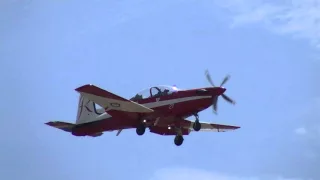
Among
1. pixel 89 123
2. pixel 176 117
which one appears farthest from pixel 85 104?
pixel 176 117

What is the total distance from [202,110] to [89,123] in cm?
1022

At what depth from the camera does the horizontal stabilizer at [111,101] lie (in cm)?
4834

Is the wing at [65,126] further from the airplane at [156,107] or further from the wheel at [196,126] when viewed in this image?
the wheel at [196,126]

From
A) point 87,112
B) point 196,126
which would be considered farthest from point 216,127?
point 87,112

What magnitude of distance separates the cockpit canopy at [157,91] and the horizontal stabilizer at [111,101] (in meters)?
1.58

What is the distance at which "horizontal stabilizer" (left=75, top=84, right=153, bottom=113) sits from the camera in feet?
159

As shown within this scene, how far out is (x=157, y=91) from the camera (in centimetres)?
5016

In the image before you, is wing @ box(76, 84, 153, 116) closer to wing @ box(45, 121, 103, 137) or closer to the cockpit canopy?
the cockpit canopy

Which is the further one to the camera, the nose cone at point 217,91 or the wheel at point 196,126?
the wheel at point 196,126

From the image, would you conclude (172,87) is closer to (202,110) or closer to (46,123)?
(202,110)

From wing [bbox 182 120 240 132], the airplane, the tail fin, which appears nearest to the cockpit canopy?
the airplane

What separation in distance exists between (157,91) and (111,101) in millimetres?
3339

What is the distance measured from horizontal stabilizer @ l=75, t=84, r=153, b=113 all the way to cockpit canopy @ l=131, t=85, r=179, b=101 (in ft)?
5.19

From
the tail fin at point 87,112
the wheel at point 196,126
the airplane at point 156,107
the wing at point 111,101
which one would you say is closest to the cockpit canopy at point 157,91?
the airplane at point 156,107
